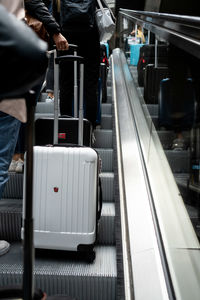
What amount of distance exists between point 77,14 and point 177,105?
151cm

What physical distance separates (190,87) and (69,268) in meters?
1.11

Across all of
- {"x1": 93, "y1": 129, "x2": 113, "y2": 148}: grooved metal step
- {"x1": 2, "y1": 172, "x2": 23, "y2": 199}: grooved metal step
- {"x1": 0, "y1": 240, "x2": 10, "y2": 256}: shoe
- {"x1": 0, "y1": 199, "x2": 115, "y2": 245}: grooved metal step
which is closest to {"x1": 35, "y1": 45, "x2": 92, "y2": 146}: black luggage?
{"x1": 2, "y1": 172, "x2": 23, "y2": 199}: grooved metal step

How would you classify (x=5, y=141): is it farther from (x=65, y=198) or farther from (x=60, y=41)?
(x=60, y=41)

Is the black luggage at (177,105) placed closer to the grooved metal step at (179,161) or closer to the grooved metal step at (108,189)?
the grooved metal step at (179,161)

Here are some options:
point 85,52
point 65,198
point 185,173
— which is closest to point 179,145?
point 185,173

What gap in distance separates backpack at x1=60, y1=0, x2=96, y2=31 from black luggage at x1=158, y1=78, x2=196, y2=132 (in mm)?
912

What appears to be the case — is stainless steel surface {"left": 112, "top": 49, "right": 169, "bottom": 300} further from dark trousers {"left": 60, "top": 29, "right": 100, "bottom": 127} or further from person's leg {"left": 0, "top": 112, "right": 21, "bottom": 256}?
person's leg {"left": 0, "top": 112, "right": 21, "bottom": 256}

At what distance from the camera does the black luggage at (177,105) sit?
1660 millimetres

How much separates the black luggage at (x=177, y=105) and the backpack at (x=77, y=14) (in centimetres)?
91

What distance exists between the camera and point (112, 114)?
4.51m

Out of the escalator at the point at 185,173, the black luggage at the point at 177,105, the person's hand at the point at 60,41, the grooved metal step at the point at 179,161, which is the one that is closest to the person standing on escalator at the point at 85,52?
the person's hand at the point at 60,41

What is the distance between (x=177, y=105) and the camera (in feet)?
6.51

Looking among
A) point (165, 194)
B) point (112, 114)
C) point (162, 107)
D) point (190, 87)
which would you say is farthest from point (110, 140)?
point (190, 87)

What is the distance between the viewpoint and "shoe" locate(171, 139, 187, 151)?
5.95 ft
